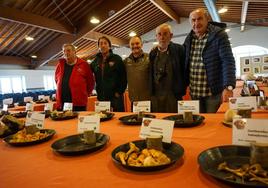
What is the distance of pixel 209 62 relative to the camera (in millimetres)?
1922

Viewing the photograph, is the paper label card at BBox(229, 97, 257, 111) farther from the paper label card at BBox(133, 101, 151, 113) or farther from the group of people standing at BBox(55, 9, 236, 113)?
the paper label card at BBox(133, 101, 151, 113)

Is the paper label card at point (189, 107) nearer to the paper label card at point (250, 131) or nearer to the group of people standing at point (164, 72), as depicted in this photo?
the group of people standing at point (164, 72)

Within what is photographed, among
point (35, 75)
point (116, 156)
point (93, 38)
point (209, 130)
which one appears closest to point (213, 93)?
point (209, 130)

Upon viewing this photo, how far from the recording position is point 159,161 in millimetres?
768

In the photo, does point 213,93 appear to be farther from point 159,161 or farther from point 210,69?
point 159,161

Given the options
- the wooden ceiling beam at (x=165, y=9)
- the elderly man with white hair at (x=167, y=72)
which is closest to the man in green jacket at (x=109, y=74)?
the elderly man with white hair at (x=167, y=72)

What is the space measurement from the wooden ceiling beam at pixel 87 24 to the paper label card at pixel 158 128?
18.5 ft

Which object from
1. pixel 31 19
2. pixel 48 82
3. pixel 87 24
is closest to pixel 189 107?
pixel 31 19

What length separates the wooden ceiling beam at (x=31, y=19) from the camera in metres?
5.38

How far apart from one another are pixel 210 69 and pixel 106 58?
3.65 feet

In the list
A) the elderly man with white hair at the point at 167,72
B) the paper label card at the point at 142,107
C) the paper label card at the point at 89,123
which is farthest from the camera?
the elderly man with white hair at the point at 167,72

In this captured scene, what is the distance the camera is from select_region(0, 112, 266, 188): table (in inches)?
27.2

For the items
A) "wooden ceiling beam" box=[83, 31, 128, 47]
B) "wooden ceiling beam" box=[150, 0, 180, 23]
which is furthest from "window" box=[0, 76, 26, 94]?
"wooden ceiling beam" box=[150, 0, 180, 23]

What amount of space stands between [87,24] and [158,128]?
6.78 m
